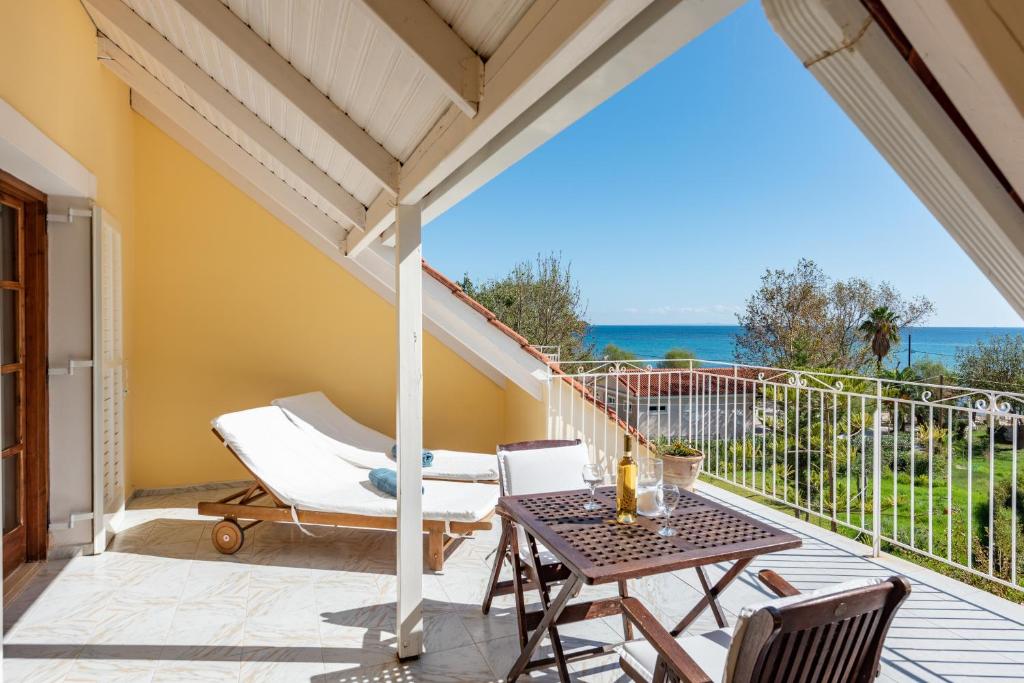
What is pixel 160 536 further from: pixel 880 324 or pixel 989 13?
pixel 880 324

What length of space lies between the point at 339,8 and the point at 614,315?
1494 inches

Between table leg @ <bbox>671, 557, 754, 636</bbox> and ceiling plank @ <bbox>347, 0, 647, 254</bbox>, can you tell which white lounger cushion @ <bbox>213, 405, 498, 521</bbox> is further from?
ceiling plank @ <bbox>347, 0, 647, 254</bbox>

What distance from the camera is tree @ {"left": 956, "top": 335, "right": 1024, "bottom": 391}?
1683 cm

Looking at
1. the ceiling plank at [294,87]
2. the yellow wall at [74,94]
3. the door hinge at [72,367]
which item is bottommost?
the door hinge at [72,367]

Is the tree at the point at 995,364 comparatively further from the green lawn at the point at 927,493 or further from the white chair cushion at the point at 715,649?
the white chair cushion at the point at 715,649

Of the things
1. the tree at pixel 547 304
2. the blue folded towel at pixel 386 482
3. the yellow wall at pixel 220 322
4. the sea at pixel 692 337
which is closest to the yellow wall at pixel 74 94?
the yellow wall at pixel 220 322

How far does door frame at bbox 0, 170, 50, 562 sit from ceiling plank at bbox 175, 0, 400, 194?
2.21m

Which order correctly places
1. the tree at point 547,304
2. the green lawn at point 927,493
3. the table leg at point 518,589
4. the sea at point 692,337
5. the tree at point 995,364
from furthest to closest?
the sea at point 692,337 → the tree at point 995,364 → the tree at point 547,304 → the green lawn at point 927,493 → the table leg at point 518,589

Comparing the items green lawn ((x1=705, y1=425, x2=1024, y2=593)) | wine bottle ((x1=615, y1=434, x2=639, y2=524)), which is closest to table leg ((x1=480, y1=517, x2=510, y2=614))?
wine bottle ((x1=615, y1=434, x2=639, y2=524))

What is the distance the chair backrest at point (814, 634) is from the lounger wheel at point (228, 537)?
3389 mm

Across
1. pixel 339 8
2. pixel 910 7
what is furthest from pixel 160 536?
pixel 910 7

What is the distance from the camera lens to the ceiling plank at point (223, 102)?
3010mm

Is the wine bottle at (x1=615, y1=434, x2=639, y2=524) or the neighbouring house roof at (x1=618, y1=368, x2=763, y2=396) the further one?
the neighbouring house roof at (x1=618, y1=368, x2=763, y2=396)

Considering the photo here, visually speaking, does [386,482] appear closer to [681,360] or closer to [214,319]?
[214,319]
